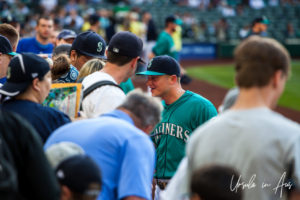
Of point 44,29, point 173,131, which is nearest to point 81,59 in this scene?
point 173,131

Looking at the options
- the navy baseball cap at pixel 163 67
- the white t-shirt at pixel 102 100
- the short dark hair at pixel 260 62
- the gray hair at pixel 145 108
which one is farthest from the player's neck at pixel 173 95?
the short dark hair at pixel 260 62

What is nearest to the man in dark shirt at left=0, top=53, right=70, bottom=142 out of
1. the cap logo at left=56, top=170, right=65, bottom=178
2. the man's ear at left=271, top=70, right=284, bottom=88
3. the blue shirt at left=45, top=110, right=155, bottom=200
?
the blue shirt at left=45, top=110, right=155, bottom=200

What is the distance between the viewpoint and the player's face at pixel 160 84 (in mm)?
5094

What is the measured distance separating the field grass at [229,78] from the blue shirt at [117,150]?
12.4 meters

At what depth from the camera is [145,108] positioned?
10.6 ft

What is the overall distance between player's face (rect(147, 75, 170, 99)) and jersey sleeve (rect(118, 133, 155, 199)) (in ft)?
6.71

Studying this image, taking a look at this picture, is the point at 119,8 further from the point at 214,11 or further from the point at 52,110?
the point at 52,110

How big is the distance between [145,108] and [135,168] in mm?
423

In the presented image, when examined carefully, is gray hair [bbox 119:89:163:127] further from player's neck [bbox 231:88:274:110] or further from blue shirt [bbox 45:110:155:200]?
player's neck [bbox 231:88:274:110]

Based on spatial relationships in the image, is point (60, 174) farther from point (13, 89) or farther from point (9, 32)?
point (9, 32)

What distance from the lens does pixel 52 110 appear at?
3.56 meters

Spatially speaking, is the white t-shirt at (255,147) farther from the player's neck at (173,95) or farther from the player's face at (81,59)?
the player's face at (81,59)

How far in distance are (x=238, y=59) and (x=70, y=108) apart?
1762 mm

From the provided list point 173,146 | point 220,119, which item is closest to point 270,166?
point 220,119
